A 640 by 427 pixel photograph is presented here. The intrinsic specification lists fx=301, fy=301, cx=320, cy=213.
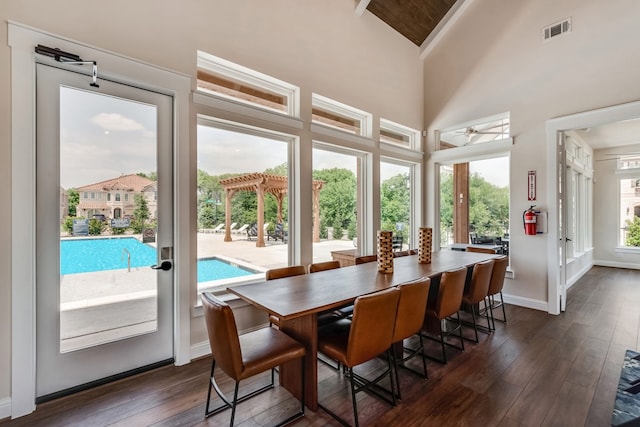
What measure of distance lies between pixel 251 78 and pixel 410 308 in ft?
9.42

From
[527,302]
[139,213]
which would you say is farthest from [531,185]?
[139,213]

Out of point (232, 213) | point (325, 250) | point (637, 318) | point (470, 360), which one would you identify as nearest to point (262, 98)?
point (232, 213)

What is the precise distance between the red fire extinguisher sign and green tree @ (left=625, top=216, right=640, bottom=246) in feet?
18.0

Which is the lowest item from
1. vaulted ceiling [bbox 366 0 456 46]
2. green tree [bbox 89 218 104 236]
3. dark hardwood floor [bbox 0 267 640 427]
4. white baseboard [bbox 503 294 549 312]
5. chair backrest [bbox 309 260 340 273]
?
dark hardwood floor [bbox 0 267 640 427]

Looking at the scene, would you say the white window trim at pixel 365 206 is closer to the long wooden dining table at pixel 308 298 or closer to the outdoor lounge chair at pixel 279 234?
the outdoor lounge chair at pixel 279 234

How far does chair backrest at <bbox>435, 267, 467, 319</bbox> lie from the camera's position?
2678mm

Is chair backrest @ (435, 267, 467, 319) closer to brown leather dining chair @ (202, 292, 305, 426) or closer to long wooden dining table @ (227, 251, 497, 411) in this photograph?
long wooden dining table @ (227, 251, 497, 411)

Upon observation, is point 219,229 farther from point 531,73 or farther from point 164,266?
point 531,73

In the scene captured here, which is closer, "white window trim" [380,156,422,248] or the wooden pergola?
the wooden pergola

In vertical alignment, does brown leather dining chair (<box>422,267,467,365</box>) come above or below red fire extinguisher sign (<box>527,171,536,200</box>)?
below

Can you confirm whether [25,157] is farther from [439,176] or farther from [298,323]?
[439,176]

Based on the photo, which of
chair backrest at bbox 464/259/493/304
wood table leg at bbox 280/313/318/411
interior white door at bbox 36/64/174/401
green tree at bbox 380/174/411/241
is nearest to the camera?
wood table leg at bbox 280/313/318/411

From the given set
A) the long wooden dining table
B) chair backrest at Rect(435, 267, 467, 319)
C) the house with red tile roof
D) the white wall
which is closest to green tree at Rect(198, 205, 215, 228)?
the house with red tile roof

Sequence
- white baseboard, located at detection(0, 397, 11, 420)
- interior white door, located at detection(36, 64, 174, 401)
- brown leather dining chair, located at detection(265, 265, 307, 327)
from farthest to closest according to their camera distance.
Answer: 1. brown leather dining chair, located at detection(265, 265, 307, 327)
2. interior white door, located at detection(36, 64, 174, 401)
3. white baseboard, located at detection(0, 397, 11, 420)
